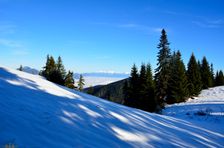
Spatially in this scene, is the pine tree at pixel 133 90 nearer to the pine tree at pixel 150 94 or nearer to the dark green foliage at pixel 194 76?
the pine tree at pixel 150 94

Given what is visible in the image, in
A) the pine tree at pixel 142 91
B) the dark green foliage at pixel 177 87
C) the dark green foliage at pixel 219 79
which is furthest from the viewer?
the dark green foliage at pixel 219 79

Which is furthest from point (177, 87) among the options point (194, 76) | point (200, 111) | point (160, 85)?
point (200, 111)

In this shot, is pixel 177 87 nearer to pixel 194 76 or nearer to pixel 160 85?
pixel 160 85

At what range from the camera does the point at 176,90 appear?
1736 inches

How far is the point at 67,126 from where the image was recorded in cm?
676

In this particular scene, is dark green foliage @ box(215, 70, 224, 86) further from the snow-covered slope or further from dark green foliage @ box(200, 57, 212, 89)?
the snow-covered slope

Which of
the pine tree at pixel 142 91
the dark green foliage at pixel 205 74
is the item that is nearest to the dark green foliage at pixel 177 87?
the pine tree at pixel 142 91

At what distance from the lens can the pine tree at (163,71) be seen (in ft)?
145

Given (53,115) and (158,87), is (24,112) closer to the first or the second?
(53,115)

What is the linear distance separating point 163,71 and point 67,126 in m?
39.7

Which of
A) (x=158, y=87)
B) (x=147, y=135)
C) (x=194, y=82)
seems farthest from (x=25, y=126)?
(x=194, y=82)

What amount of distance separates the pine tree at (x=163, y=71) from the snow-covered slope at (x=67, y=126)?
110ft

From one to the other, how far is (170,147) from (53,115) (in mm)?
3712

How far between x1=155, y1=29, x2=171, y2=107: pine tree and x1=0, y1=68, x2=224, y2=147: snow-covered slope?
33570 millimetres
